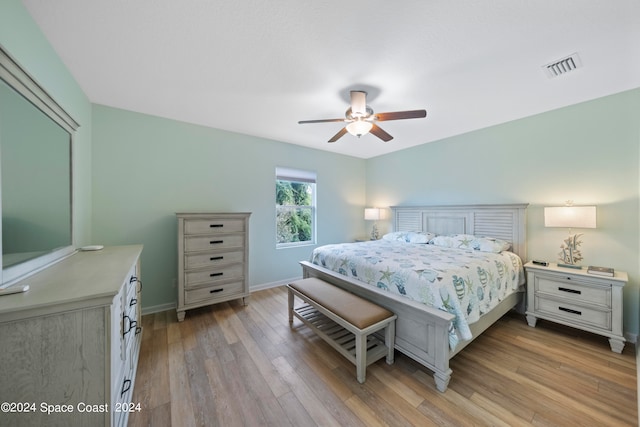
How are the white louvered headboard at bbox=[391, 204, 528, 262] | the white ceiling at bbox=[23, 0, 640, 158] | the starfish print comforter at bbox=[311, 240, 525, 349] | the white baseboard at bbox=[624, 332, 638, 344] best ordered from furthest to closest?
the white louvered headboard at bbox=[391, 204, 528, 262], the white baseboard at bbox=[624, 332, 638, 344], the starfish print comforter at bbox=[311, 240, 525, 349], the white ceiling at bbox=[23, 0, 640, 158]

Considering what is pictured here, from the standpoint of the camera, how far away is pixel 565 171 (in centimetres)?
265

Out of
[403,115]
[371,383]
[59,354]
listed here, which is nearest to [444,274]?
[371,383]

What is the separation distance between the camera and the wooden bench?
67.5 inches

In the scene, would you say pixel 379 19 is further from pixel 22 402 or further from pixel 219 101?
pixel 22 402

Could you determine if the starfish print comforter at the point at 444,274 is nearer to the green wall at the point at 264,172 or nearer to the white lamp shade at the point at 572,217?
the white lamp shade at the point at 572,217

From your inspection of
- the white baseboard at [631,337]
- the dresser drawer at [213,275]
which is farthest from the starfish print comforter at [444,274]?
the dresser drawer at [213,275]

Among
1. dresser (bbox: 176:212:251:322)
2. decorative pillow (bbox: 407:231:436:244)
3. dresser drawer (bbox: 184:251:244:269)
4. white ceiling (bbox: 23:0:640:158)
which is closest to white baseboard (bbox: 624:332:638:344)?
decorative pillow (bbox: 407:231:436:244)

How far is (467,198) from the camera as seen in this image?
138 inches

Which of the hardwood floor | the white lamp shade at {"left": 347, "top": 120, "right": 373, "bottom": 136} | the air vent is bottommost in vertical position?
the hardwood floor

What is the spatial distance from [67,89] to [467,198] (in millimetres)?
4732

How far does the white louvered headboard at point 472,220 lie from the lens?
292 centimetres

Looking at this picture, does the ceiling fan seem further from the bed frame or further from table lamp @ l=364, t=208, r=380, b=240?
table lamp @ l=364, t=208, r=380, b=240

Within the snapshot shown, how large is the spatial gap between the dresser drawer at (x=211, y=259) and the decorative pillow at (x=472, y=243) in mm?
2814

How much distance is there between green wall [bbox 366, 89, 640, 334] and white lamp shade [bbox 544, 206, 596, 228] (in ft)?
1.11
